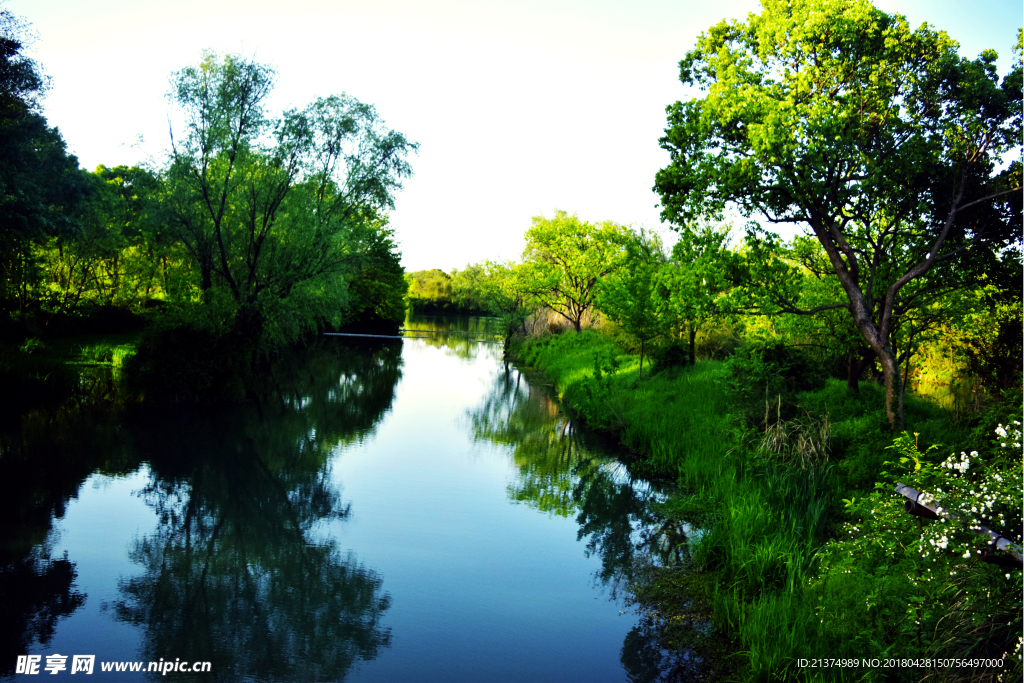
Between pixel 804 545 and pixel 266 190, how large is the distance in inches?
719

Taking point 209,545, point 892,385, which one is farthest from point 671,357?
point 209,545

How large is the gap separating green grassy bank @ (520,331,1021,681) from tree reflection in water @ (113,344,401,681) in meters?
3.31

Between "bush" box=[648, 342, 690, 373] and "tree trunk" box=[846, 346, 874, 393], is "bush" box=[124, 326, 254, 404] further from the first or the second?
"tree trunk" box=[846, 346, 874, 393]

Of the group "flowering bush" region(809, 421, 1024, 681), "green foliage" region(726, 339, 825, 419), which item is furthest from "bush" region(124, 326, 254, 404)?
"flowering bush" region(809, 421, 1024, 681)

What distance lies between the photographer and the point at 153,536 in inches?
340

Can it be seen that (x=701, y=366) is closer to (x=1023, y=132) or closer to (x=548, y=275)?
(x=1023, y=132)

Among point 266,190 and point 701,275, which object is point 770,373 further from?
point 266,190

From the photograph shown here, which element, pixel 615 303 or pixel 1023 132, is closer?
pixel 1023 132

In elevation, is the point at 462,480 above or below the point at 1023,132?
below

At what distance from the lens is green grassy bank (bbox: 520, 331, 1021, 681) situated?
4.38 metres

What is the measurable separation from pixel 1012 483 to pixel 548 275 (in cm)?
3237

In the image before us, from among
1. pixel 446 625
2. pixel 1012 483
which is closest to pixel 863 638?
pixel 1012 483

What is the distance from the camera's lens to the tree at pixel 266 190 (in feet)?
62.3

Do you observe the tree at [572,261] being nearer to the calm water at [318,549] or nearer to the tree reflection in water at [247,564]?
the calm water at [318,549]
